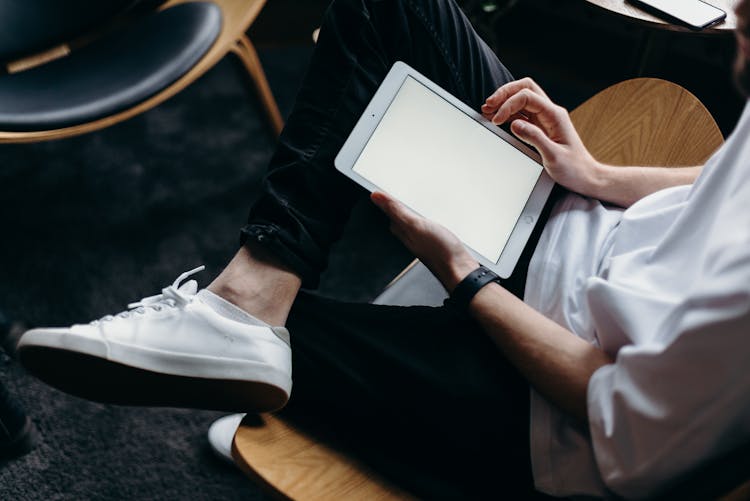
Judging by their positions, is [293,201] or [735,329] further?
[293,201]

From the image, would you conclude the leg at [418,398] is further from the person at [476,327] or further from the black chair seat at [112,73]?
A: the black chair seat at [112,73]

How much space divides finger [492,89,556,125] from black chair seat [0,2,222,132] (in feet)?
2.34

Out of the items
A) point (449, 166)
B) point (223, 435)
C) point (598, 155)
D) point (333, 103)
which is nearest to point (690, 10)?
point (598, 155)

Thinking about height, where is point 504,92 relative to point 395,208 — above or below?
above

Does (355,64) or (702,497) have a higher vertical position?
(355,64)

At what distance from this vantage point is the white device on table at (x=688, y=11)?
3.55ft

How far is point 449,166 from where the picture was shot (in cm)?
88

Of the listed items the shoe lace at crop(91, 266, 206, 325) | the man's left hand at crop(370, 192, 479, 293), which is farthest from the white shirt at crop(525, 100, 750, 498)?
the shoe lace at crop(91, 266, 206, 325)

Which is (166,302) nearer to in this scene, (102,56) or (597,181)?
(597,181)

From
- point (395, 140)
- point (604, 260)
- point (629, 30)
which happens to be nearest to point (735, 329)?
point (604, 260)

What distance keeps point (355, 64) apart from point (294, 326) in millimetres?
368

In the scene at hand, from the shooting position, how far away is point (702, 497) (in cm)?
56

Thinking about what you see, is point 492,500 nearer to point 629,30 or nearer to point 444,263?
point 444,263

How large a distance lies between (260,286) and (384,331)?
173 mm
